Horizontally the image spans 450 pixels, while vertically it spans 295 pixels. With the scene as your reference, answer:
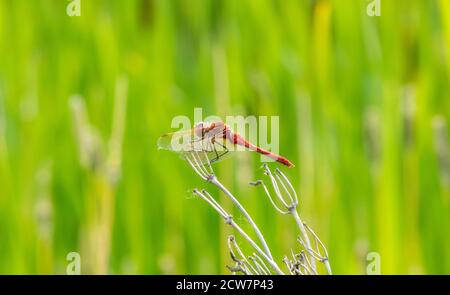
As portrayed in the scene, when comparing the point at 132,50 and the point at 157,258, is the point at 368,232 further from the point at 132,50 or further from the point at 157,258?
the point at 132,50

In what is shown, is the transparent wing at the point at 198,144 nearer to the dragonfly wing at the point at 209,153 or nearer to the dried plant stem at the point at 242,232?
the dragonfly wing at the point at 209,153

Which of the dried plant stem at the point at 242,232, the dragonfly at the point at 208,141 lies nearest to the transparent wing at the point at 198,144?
Result: the dragonfly at the point at 208,141

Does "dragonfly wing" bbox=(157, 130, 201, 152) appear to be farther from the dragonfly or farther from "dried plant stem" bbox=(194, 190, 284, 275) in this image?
"dried plant stem" bbox=(194, 190, 284, 275)

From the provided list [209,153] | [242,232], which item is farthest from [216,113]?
[242,232]

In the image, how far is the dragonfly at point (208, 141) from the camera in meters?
1.35

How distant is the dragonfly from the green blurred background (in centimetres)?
81

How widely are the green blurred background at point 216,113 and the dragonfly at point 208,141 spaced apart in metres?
0.81

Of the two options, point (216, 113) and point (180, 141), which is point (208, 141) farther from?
point (216, 113)

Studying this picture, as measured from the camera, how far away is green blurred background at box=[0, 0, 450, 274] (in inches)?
88.7

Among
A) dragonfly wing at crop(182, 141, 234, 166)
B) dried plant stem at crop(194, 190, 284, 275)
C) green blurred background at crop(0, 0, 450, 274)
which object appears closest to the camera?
dried plant stem at crop(194, 190, 284, 275)

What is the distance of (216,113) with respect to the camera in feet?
7.19

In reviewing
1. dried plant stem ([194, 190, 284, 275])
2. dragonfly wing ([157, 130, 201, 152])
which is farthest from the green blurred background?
dried plant stem ([194, 190, 284, 275])

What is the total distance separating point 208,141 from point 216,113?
83 centimetres
